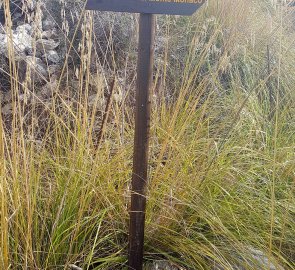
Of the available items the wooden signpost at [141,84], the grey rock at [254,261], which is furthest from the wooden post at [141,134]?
the grey rock at [254,261]

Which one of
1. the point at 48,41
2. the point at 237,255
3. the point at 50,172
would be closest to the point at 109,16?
the point at 48,41

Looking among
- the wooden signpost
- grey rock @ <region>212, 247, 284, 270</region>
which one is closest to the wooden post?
the wooden signpost

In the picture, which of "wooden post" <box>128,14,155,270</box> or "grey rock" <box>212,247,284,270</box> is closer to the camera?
"wooden post" <box>128,14,155,270</box>

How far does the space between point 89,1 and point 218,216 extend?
843mm

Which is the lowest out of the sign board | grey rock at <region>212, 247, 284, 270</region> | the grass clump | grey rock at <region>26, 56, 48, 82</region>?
grey rock at <region>212, 247, 284, 270</region>

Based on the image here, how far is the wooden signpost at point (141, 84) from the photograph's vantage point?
118 cm

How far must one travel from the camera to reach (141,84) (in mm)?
1260

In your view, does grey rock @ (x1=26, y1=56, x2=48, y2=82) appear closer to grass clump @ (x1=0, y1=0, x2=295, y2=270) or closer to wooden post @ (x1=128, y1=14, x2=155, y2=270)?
grass clump @ (x1=0, y1=0, x2=295, y2=270)

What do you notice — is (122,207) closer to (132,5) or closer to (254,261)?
(254,261)

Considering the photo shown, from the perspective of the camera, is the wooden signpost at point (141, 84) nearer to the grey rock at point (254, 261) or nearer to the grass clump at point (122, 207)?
the grass clump at point (122, 207)

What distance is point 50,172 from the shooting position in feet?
5.79

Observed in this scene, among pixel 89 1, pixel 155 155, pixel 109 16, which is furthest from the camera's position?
pixel 109 16

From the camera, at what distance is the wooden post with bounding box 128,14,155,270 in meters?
1.22

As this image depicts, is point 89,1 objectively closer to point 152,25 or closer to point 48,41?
point 152,25
